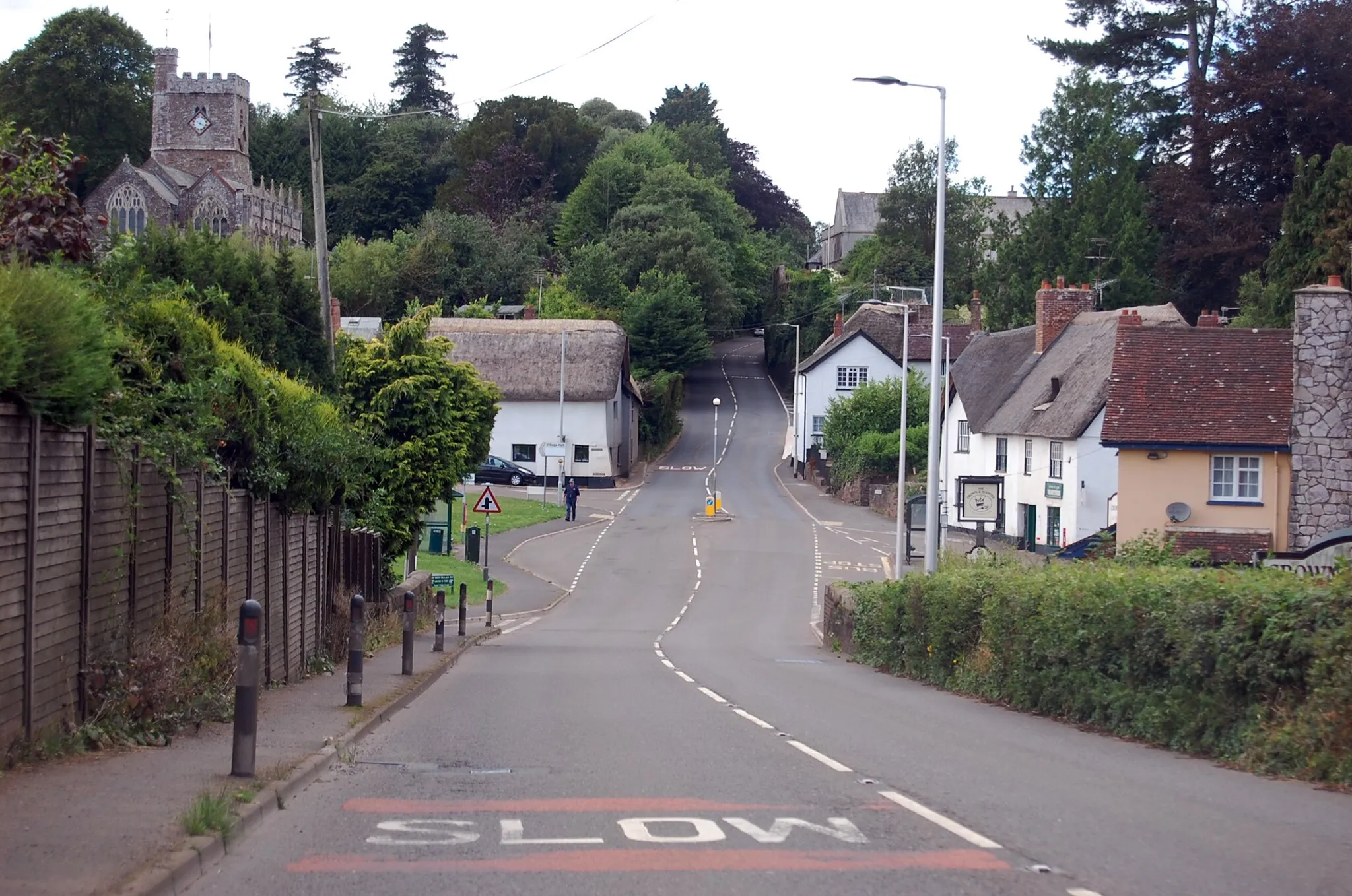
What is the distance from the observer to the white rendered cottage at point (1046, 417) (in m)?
44.3

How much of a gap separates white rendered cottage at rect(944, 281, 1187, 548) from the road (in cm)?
2836

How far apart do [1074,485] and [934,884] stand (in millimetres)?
40404

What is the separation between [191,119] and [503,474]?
139ft

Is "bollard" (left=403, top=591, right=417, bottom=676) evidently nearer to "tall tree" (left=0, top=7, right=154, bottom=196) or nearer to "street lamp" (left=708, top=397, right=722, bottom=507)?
"street lamp" (left=708, top=397, right=722, bottom=507)

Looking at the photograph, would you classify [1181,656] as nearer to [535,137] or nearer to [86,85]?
[86,85]

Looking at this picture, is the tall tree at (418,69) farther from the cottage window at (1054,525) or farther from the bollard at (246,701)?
the bollard at (246,701)

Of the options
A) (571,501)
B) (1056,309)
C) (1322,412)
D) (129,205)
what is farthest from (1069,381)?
(129,205)

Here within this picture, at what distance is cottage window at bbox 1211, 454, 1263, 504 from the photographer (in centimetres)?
3462

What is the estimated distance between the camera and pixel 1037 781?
9.45 metres

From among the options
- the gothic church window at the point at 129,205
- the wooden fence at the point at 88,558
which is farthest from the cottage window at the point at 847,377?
the wooden fence at the point at 88,558

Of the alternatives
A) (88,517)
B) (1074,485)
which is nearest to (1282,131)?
(1074,485)

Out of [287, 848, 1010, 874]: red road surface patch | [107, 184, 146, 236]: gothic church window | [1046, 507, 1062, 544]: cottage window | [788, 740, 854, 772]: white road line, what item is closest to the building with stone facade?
[107, 184, 146, 236]: gothic church window

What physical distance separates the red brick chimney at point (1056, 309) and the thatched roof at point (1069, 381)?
578mm

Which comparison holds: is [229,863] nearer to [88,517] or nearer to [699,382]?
[88,517]
